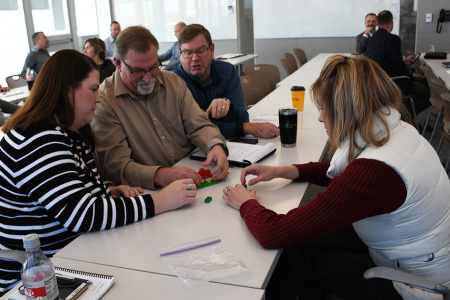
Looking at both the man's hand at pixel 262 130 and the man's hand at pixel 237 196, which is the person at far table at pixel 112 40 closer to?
the man's hand at pixel 262 130

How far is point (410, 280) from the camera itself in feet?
3.54

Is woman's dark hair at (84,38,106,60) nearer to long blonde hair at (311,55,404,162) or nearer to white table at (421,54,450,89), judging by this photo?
white table at (421,54,450,89)

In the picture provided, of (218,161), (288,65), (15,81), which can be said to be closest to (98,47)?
(15,81)

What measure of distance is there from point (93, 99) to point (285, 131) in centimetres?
100

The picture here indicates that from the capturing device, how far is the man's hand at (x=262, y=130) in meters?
2.23

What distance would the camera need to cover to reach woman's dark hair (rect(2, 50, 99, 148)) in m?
1.29

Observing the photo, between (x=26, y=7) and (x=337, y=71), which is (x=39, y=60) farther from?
(x=337, y=71)

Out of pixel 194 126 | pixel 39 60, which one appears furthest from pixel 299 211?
pixel 39 60

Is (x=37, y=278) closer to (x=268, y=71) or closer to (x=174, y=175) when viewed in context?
(x=174, y=175)

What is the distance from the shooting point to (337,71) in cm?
122

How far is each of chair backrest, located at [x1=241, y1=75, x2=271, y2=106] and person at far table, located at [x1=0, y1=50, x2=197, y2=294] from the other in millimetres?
2556

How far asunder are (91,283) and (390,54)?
15.7ft

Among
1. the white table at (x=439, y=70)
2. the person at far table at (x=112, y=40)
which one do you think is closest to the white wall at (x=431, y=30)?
the white table at (x=439, y=70)

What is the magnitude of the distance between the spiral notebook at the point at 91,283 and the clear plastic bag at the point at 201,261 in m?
0.17
